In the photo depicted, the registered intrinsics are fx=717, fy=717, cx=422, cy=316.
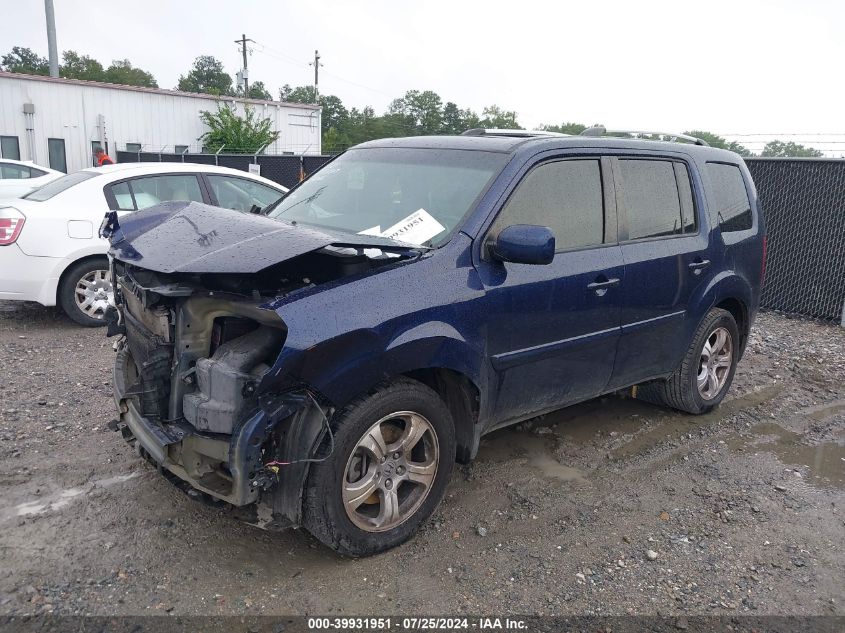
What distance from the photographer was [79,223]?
6.97 meters

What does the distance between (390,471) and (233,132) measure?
29.7 meters

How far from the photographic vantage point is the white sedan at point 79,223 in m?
6.70

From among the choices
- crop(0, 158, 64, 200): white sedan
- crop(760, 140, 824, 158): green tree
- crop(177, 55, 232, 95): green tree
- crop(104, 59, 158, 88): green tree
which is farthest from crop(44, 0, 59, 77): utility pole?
crop(177, 55, 232, 95): green tree

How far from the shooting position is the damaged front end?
2.91 meters

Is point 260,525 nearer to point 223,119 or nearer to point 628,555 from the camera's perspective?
point 628,555

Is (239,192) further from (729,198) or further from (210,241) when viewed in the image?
(729,198)

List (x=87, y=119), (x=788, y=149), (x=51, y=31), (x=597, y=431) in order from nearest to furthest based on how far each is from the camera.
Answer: (x=597, y=431)
(x=788, y=149)
(x=51, y=31)
(x=87, y=119)

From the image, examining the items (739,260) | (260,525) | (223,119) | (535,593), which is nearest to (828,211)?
(739,260)

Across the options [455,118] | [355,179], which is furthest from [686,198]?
[455,118]

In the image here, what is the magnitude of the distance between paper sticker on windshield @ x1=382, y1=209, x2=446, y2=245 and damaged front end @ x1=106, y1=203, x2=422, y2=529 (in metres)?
0.36

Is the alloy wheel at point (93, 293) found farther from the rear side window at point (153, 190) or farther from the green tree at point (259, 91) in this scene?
the green tree at point (259, 91)

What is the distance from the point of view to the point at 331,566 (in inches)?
130

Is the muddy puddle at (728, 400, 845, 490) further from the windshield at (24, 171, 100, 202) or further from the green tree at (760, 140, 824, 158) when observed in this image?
the green tree at (760, 140, 824, 158)

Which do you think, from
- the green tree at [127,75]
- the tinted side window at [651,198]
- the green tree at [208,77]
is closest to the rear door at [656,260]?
the tinted side window at [651,198]
